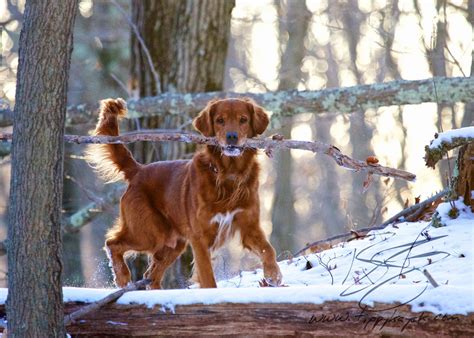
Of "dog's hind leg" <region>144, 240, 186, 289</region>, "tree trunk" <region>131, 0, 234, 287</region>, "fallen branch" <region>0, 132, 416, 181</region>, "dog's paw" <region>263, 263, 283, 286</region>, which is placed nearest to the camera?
"fallen branch" <region>0, 132, 416, 181</region>

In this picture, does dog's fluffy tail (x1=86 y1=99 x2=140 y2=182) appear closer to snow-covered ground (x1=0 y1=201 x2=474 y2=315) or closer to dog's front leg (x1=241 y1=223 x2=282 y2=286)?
snow-covered ground (x1=0 y1=201 x2=474 y2=315)

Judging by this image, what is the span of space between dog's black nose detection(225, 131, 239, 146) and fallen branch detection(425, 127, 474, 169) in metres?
1.44

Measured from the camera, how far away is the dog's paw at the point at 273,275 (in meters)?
6.74

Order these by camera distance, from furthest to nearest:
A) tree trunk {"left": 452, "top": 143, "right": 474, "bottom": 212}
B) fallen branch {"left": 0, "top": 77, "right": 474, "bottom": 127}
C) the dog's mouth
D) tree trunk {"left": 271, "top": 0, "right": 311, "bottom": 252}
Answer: tree trunk {"left": 271, "top": 0, "right": 311, "bottom": 252} < fallen branch {"left": 0, "top": 77, "right": 474, "bottom": 127} < the dog's mouth < tree trunk {"left": 452, "top": 143, "right": 474, "bottom": 212}

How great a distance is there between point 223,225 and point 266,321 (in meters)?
2.26

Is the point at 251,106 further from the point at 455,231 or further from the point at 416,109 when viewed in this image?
the point at 416,109

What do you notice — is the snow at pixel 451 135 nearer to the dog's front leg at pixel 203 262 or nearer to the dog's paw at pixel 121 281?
the dog's front leg at pixel 203 262

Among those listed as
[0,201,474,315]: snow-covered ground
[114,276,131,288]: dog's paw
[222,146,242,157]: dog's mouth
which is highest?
[222,146,242,157]: dog's mouth

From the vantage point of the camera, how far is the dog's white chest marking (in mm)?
7137

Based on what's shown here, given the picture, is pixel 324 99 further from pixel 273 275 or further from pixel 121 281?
pixel 273 275

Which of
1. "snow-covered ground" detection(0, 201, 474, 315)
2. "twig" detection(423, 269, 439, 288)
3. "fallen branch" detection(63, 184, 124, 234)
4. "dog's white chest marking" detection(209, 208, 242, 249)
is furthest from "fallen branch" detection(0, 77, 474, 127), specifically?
"twig" detection(423, 269, 439, 288)

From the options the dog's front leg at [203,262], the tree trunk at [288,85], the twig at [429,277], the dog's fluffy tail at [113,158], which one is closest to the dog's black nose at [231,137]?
the dog's front leg at [203,262]

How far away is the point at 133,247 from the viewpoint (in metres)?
8.07

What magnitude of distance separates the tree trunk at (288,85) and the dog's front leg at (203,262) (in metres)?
14.0
